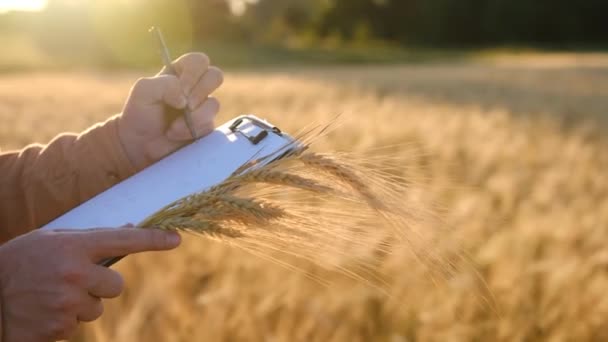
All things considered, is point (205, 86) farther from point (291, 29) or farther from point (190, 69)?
point (291, 29)

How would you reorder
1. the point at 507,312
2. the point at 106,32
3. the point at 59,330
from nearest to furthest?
1. the point at 59,330
2. the point at 507,312
3. the point at 106,32

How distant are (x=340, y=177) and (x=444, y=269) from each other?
0.17 m

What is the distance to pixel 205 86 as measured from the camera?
39.4 inches

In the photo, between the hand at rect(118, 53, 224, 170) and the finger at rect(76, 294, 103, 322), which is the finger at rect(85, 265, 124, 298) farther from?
the hand at rect(118, 53, 224, 170)

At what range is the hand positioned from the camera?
0.96 m

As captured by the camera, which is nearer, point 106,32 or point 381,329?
point 381,329

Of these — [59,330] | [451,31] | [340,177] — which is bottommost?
[451,31]

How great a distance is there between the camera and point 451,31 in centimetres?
3127

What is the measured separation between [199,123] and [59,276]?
1.21 feet

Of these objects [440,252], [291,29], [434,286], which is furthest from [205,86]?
[291,29]

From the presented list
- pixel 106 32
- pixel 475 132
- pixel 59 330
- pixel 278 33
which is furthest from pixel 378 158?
pixel 278 33

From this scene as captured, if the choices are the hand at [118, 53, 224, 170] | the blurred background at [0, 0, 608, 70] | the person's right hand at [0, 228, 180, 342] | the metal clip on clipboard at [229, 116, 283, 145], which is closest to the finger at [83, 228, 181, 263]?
the person's right hand at [0, 228, 180, 342]

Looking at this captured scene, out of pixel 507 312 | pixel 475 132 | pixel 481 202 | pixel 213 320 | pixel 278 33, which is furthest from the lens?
pixel 278 33

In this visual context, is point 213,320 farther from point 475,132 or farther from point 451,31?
point 451,31
